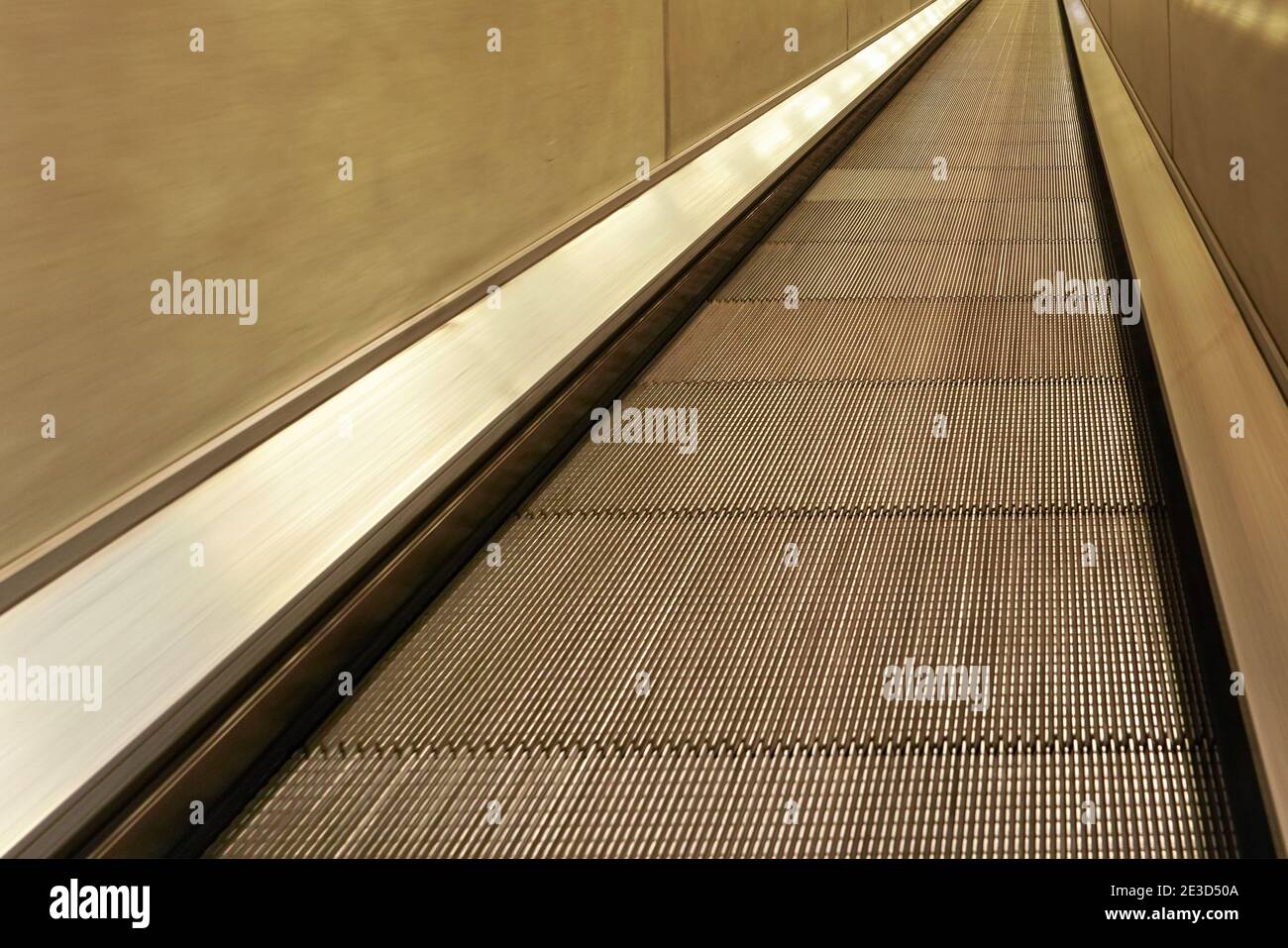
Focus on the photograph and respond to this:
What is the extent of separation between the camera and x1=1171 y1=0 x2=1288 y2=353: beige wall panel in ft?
7.67

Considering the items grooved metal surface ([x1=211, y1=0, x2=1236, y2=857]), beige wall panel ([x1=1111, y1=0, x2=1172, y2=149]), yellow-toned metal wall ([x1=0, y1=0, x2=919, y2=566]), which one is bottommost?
grooved metal surface ([x1=211, y1=0, x2=1236, y2=857])

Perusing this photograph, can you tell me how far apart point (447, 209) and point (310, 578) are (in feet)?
4.53

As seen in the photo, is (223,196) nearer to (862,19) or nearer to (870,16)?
(862,19)

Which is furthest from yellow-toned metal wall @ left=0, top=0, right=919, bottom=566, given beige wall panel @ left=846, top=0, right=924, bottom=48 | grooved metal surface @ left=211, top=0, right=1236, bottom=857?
beige wall panel @ left=846, top=0, right=924, bottom=48

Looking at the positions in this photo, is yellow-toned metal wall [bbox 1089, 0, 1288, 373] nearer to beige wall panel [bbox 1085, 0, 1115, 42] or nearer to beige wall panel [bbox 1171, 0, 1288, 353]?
beige wall panel [bbox 1171, 0, 1288, 353]

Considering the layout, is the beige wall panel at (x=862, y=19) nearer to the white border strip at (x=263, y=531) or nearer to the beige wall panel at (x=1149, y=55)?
the beige wall panel at (x=1149, y=55)

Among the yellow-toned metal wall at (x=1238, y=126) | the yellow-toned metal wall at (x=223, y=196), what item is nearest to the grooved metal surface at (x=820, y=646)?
the yellow-toned metal wall at (x=1238, y=126)

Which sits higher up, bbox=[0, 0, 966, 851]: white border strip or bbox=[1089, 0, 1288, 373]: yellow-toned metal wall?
bbox=[1089, 0, 1288, 373]: yellow-toned metal wall

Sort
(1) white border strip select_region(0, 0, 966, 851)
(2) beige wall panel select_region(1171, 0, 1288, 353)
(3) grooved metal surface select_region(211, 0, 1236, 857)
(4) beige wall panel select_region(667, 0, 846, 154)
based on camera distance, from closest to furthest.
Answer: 1. (1) white border strip select_region(0, 0, 966, 851)
2. (3) grooved metal surface select_region(211, 0, 1236, 857)
3. (2) beige wall panel select_region(1171, 0, 1288, 353)
4. (4) beige wall panel select_region(667, 0, 846, 154)

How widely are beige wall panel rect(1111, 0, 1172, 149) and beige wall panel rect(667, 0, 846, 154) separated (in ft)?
6.32

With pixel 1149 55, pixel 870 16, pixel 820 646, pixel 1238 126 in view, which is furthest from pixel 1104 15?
pixel 820 646

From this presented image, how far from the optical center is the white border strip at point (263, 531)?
1469 mm

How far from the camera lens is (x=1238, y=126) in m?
2.86

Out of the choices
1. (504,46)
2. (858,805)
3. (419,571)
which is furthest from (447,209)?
(858,805)
